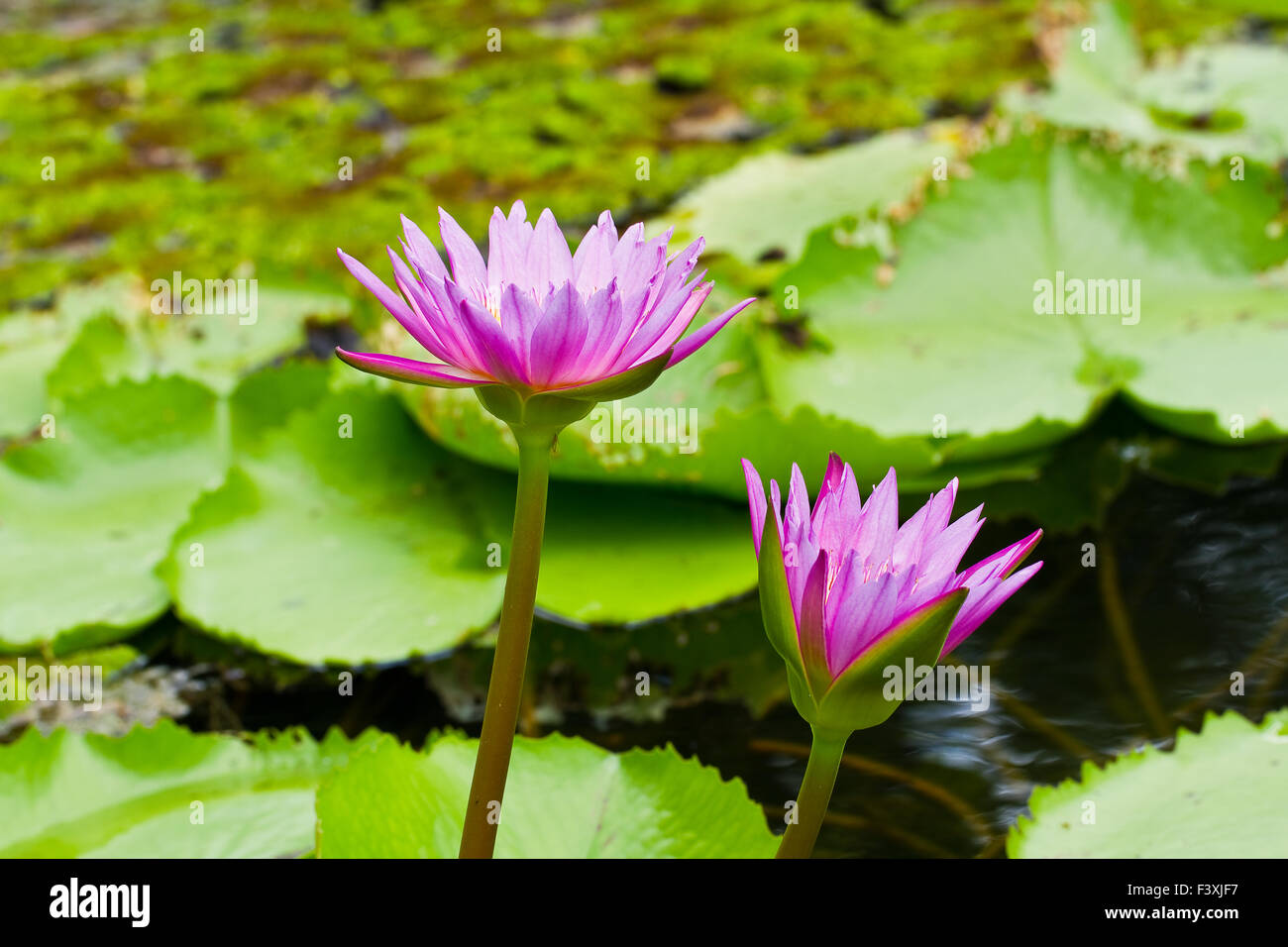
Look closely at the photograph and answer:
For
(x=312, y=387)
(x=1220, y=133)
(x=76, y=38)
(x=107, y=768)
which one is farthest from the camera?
(x=76, y=38)

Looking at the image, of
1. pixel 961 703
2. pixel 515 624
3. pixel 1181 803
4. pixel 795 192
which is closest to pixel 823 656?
pixel 515 624

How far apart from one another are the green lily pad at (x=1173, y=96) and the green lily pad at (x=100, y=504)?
2032mm

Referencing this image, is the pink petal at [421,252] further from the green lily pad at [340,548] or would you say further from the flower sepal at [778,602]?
the green lily pad at [340,548]

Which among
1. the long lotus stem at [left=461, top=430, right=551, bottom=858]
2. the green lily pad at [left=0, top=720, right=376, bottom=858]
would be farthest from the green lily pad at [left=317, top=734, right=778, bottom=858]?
the long lotus stem at [left=461, top=430, right=551, bottom=858]

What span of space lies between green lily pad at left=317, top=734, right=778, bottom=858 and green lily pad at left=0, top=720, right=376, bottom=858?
132mm

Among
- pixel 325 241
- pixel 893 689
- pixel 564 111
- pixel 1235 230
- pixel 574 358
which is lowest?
pixel 893 689

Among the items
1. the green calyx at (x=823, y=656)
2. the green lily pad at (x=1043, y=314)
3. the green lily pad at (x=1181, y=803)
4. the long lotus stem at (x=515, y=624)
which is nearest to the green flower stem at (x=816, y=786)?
the green calyx at (x=823, y=656)

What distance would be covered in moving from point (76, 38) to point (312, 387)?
11.3 feet

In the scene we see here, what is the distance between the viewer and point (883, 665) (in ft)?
2.36

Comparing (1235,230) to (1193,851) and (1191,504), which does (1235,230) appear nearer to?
(1191,504)

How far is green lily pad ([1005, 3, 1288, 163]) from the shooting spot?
109 inches

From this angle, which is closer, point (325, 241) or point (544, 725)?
point (544, 725)

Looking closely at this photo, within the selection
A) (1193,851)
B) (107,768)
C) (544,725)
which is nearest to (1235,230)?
(1193,851)
